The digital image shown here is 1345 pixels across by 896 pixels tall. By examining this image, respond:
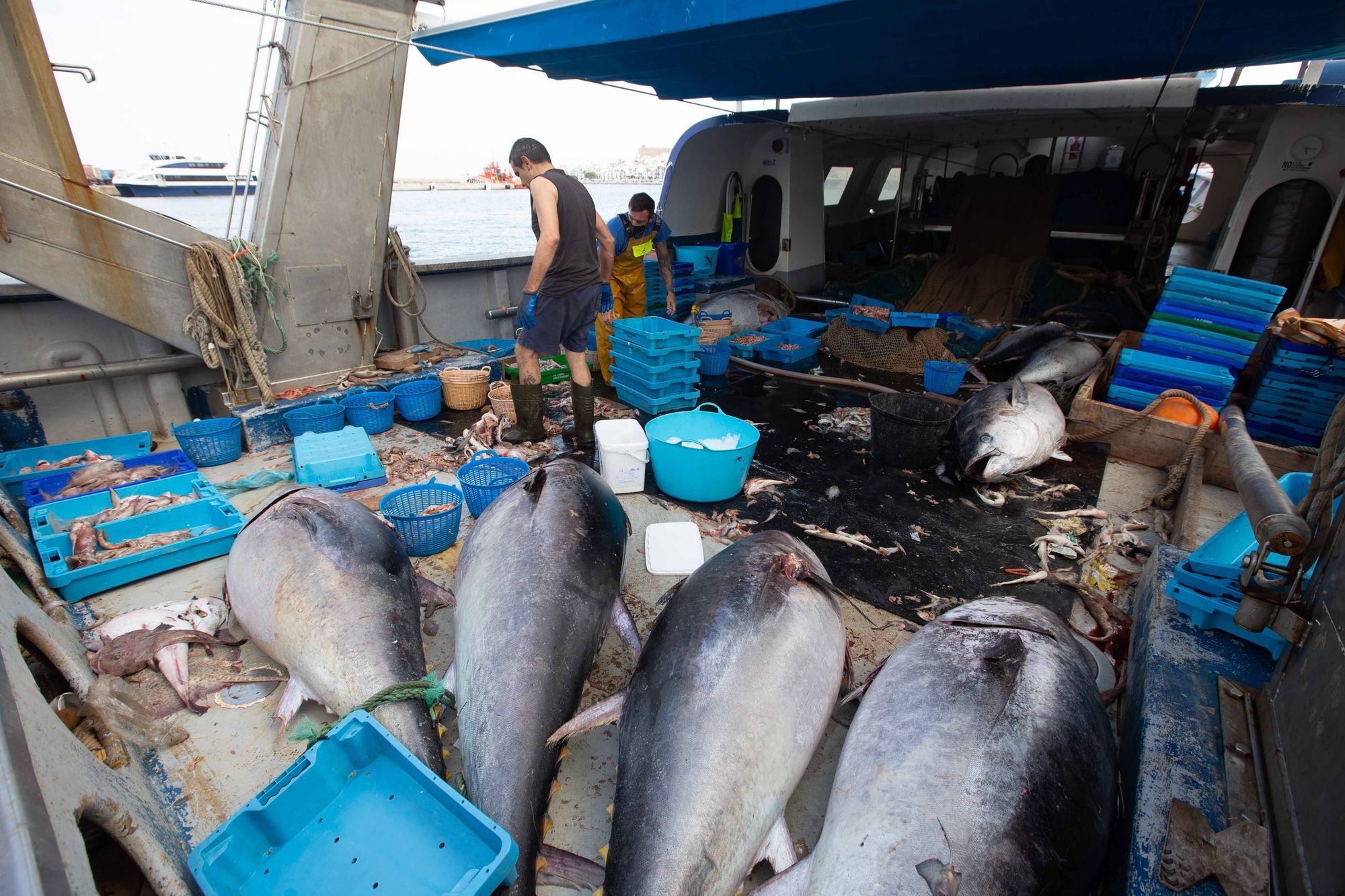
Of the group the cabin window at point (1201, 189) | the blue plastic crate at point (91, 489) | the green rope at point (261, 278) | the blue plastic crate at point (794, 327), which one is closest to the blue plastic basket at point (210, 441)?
the blue plastic crate at point (91, 489)

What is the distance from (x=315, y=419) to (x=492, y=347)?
259 cm

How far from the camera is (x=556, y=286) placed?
17.0 feet

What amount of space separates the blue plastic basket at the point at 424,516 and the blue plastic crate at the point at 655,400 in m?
2.28

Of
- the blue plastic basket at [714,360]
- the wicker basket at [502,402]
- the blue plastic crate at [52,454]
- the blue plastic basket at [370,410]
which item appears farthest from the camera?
the blue plastic basket at [714,360]

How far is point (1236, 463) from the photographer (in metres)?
2.49

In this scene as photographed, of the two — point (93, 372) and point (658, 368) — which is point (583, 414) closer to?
point (658, 368)

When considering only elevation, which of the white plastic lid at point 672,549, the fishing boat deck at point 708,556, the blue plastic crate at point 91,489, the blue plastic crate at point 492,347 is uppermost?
the blue plastic crate at point 492,347

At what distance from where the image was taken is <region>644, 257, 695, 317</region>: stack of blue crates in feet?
28.4

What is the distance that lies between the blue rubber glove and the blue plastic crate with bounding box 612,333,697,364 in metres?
0.96

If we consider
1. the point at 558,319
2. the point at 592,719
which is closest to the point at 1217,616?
Result: the point at 592,719

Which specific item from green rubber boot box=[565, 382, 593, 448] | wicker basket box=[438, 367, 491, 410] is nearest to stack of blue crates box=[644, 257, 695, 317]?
wicker basket box=[438, 367, 491, 410]

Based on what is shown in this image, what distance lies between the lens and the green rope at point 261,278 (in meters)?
5.39

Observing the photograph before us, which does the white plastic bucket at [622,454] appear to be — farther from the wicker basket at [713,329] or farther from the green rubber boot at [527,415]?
the wicker basket at [713,329]

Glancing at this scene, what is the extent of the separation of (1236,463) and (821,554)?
203cm
